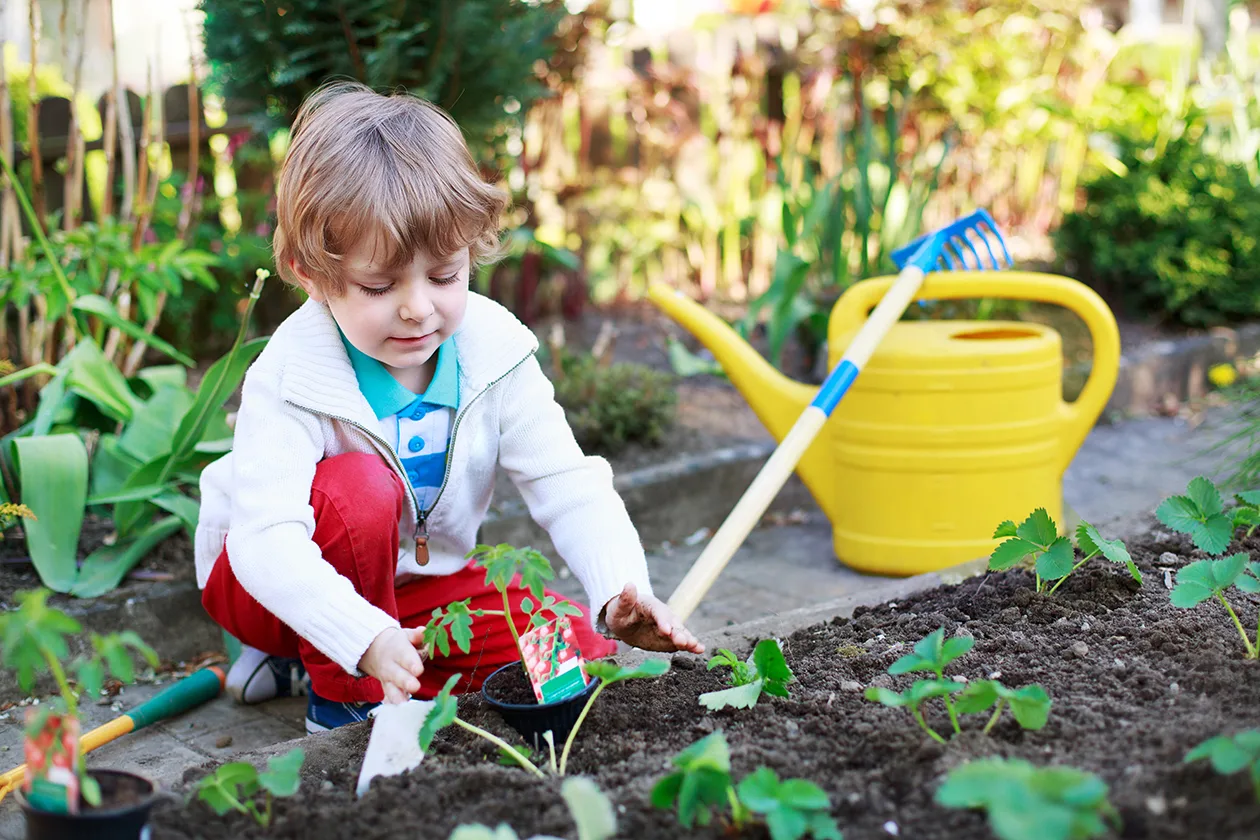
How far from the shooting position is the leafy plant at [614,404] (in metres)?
3.10

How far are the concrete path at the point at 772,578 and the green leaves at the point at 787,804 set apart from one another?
732 mm

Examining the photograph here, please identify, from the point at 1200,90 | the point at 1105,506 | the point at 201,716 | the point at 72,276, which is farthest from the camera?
the point at 1200,90

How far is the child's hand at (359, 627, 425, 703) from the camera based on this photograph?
4.86 feet

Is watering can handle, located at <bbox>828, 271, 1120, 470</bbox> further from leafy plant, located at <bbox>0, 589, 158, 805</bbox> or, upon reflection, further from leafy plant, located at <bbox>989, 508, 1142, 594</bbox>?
leafy plant, located at <bbox>0, 589, 158, 805</bbox>

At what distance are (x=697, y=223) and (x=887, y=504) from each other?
7.95 feet

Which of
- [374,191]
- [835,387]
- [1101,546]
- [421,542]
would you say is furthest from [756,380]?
[374,191]

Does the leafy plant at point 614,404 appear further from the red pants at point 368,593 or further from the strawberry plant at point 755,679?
the strawberry plant at point 755,679

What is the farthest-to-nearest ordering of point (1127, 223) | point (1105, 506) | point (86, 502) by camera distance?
1. point (1127, 223)
2. point (1105, 506)
3. point (86, 502)

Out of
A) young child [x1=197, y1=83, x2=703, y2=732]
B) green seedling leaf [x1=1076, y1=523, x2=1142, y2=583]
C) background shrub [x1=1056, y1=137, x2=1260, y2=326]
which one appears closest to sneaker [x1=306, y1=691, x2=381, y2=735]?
young child [x1=197, y1=83, x2=703, y2=732]

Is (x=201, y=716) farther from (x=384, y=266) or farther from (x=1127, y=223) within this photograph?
(x=1127, y=223)

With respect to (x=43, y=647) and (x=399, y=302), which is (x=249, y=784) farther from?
(x=399, y=302)

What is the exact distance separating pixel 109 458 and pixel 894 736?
1697mm

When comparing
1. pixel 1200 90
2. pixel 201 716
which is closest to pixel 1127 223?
pixel 1200 90

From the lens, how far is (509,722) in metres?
1.53
